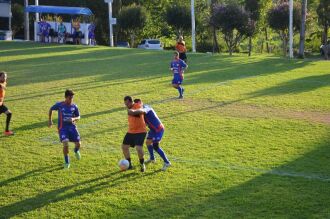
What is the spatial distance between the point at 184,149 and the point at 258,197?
3459 mm

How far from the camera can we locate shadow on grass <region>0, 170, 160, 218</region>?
8.77 m

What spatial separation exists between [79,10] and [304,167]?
33.5m

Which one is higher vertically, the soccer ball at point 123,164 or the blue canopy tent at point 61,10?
the blue canopy tent at point 61,10

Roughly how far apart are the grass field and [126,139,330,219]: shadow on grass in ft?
0.06

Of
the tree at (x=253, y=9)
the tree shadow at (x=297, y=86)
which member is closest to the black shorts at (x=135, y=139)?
the tree shadow at (x=297, y=86)

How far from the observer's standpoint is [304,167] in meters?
10.9

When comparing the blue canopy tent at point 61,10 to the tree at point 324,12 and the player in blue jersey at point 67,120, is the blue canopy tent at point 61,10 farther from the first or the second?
the player in blue jersey at point 67,120

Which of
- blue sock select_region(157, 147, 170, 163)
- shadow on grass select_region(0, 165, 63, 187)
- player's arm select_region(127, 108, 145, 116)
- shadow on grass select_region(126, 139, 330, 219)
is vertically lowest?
shadow on grass select_region(126, 139, 330, 219)

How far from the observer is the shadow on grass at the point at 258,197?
8547 mm

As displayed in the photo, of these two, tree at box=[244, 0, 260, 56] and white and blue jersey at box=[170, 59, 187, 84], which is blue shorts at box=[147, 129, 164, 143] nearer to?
white and blue jersey at box=[170, 59, 187, 84]

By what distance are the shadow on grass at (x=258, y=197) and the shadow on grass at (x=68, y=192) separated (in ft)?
4.19

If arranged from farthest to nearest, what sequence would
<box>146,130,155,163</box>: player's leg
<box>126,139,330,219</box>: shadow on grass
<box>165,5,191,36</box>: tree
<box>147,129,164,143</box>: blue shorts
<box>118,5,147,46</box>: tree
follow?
<box>118,5,147,46</box>: tree → <box>165,5,191,36</box>: tree → <box>146,130,155,163</box>: player's leg → <box>147,129,164,143</box>: blue shorts → <box>126,139,330,219</box>: shadow on grass

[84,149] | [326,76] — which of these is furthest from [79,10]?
[84,149]

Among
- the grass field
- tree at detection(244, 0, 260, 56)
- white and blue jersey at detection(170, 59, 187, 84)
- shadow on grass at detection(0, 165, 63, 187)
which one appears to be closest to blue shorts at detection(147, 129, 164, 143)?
the grass field
